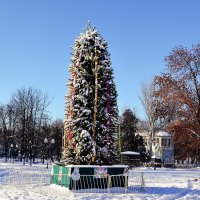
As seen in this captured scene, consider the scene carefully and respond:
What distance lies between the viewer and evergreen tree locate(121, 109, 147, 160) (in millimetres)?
62500

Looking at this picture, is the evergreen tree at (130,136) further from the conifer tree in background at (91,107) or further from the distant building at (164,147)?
the conifer tree in background at (91,107)

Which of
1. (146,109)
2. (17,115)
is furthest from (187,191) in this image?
(17,115)

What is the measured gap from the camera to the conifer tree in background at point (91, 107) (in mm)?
19734

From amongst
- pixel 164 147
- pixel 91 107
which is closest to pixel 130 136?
pixel 164 147

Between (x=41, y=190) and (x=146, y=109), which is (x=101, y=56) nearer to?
(x=41, y=190)

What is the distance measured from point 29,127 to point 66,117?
159ft

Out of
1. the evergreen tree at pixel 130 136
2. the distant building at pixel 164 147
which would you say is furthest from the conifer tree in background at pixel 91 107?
the distant building at pixel 164 147

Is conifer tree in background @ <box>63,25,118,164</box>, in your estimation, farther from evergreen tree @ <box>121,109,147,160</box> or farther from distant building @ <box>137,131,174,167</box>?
distant building @ <box>137,131,174,167</box>

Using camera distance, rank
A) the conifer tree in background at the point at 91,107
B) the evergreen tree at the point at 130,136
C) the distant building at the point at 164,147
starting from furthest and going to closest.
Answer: the distant building at the point at 164,147 < the evergreen tree at the point at 130,136 < the conifer tree in background at the point at 91,107

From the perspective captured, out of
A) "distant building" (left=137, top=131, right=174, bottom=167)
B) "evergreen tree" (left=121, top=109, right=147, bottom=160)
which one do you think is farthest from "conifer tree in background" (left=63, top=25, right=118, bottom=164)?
"distant building" (left=137, top=131, right=174, bottom=167)

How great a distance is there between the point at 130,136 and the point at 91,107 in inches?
1712

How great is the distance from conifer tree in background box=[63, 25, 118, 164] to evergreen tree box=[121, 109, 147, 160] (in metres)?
42.0

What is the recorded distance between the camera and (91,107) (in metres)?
20.0

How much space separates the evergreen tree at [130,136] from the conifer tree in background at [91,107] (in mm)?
42000
